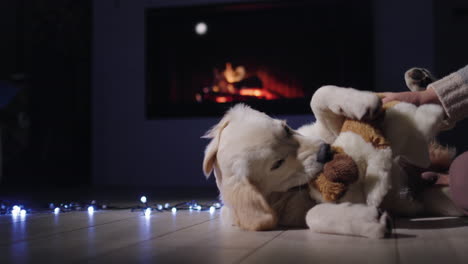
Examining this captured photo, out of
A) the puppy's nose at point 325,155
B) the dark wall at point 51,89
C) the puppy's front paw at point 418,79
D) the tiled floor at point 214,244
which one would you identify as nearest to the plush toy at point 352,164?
the puppy's nose at point 325,155

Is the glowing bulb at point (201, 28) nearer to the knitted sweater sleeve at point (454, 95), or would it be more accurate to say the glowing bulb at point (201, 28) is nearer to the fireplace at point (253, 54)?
the fireplace at point (253, 54)

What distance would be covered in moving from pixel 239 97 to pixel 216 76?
26 centimetres

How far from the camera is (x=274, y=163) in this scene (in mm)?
1255

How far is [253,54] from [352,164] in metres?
2.61

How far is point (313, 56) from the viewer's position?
3578mm

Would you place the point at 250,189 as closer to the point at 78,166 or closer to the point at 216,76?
the point at 216,76

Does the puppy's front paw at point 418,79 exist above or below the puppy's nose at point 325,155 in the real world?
above

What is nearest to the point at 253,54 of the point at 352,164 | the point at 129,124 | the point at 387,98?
the point at 129,124

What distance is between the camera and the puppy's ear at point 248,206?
124cm

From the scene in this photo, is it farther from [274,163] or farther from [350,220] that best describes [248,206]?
[350,220]

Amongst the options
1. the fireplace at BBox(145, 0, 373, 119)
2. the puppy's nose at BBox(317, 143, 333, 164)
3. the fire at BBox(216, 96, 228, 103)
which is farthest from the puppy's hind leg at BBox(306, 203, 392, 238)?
the fire at BBox(216, 96, 228, 103)

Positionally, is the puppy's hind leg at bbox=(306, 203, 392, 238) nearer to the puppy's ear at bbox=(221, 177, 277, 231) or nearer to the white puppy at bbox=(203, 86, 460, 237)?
the white puppy at bbox=(203, 86, 460, 237)

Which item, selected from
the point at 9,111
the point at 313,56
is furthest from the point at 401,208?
the point at 9,111

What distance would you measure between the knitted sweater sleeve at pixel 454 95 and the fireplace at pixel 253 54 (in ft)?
6.95
